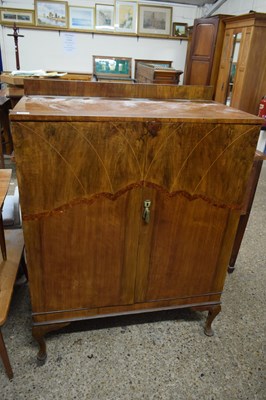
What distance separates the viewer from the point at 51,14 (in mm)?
5383

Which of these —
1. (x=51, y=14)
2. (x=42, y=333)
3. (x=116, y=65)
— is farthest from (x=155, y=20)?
(x=42, y=333)

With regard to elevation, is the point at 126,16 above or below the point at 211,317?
above

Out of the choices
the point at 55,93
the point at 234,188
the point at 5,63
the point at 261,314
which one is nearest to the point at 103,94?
the point at 55,93

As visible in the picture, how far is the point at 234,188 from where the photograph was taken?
1.23 metres

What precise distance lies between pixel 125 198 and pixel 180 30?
19.1 ft

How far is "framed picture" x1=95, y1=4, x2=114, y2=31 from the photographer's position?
17.9 feet

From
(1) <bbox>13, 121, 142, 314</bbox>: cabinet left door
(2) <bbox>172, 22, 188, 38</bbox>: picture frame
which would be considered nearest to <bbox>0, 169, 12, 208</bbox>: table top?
(1) <bbox>13, 121, 142, 314</bbox>: cabinet left door

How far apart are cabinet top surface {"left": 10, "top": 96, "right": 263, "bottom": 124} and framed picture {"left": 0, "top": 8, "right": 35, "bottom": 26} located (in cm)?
510

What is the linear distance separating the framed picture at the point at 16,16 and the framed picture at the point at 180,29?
102 inches

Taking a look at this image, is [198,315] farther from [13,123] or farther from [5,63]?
[5,63]

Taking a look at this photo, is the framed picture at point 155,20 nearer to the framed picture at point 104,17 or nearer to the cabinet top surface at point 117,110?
the framed picture at point 104,17

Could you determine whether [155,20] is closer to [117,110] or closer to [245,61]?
[245,61]

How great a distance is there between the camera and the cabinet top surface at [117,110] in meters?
0.97

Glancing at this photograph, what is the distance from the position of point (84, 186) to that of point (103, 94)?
0.54 m
